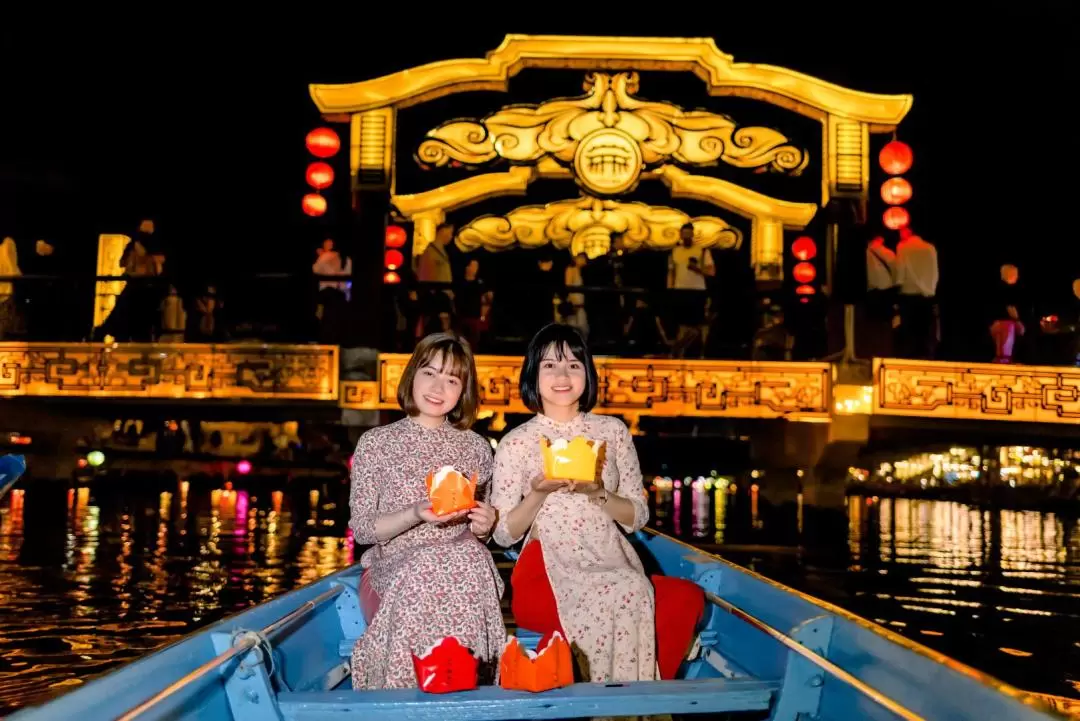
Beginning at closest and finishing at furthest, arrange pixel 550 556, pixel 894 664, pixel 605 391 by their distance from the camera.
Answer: pixel 894 664 → pixel 550 556 → pixel 605 391

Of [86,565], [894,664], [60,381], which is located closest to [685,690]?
[894,664]

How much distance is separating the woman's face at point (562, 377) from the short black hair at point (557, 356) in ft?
0.04

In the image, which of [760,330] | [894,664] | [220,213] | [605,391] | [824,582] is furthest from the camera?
[220,213]

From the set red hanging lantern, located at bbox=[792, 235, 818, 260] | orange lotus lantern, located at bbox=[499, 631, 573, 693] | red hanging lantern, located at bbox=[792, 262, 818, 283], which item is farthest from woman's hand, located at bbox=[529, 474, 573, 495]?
red hanging lantern, located at bbox=[792, 262, 818, 283]

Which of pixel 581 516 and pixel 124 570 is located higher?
pixel 581 516

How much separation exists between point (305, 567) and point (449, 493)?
596cm

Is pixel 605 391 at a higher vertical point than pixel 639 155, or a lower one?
lower

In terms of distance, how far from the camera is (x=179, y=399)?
13.0m

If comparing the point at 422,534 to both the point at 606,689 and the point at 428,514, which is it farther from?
the point at 606,689

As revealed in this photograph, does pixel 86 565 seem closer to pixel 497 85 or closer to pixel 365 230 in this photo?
pixel 365 230

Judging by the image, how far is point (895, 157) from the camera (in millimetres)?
13328

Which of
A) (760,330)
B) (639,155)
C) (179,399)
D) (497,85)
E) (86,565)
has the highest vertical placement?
(497,85)

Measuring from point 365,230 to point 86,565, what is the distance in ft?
19.1

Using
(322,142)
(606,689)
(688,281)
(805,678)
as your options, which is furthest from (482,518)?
(688,281)
